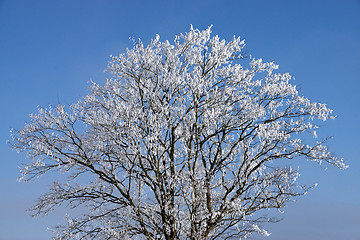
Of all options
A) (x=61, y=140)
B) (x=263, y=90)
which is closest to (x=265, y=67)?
(x=263, y=90)

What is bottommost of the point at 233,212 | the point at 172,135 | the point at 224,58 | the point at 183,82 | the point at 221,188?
the point at 233,212

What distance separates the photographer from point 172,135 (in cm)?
1301

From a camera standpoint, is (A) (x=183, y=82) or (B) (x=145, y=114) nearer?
(B) (x=145, y=114)

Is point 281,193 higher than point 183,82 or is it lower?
lower

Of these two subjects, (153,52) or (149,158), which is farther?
→ (153,52)

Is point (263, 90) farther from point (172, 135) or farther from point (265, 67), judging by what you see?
point (172, 135)

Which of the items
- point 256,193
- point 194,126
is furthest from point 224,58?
point 256,193

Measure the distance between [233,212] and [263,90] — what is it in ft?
13.8

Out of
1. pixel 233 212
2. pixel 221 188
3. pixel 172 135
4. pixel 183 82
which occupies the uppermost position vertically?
pixel 183 82

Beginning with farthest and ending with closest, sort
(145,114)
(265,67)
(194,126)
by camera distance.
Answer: (265,67) → (194,126) → (145,114)

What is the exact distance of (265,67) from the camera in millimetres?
14578

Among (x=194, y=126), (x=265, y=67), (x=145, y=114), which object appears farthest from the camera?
(x=265, y=67)

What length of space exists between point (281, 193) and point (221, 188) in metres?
1.95

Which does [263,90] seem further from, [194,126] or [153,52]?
[153,52]
